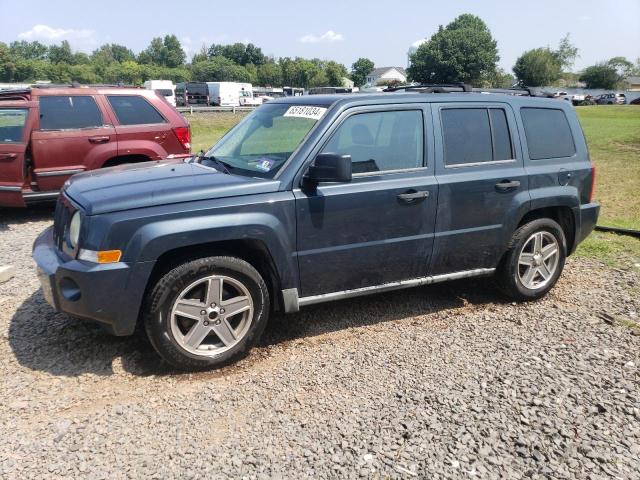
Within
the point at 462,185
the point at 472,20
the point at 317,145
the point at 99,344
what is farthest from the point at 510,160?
the point at 472,20

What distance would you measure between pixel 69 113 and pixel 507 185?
6.31 metres

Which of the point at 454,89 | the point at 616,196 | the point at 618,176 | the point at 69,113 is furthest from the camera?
the point at 618,176

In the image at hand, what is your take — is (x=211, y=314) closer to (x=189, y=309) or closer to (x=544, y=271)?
(x=189, y=309)

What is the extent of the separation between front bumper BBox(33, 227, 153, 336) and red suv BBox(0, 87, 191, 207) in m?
4.00

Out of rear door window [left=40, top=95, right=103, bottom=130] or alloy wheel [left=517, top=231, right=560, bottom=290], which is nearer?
alloy wheel [left=517, top=231, right=560, bottom=290]

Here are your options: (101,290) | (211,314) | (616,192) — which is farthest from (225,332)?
(616,192)

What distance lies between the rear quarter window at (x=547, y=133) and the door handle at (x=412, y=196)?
1248 mm

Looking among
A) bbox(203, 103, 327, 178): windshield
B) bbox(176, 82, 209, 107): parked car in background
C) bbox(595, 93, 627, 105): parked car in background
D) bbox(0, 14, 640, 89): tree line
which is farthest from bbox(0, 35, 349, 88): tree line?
bbox(203, 103, 327, 178): windshield

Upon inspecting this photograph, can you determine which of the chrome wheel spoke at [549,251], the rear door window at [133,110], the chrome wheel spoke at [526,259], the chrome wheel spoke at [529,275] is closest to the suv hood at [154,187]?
the chrome wheel spoke at [526,259]

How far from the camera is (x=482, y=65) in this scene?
3701 inches

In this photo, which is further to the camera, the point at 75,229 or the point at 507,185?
the point at 507,185

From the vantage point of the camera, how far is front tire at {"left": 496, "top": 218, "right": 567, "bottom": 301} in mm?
4652

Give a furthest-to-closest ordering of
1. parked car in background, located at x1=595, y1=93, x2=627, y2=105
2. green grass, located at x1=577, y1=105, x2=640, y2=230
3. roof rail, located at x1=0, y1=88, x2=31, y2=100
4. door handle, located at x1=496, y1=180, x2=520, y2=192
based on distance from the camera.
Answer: parked car in background, located at x1=595, y1=93, x2=627, y2=105 → green grass, located at x1=577, y1=105, x2=640, y2=230 → roof rail, located at x1=0, y1=88, x2=31, y2=100 → door handle, located at x1=496, y1=180, x2=520, y2=192

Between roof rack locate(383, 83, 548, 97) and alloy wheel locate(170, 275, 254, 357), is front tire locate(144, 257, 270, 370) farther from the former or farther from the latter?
roof rack locate(383, 83, 548, 97)
